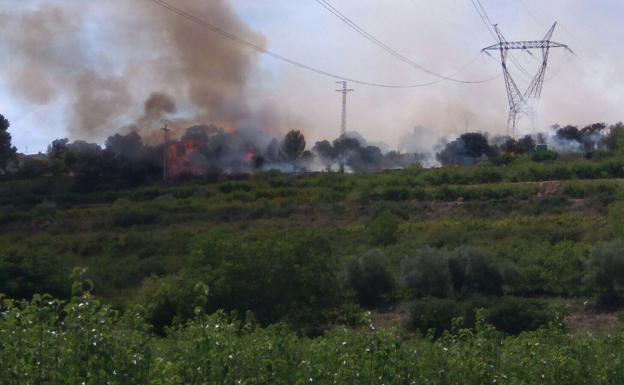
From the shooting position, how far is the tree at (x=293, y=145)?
5853 cm

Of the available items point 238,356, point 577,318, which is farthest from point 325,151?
point 238,356

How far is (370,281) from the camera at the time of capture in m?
31.7

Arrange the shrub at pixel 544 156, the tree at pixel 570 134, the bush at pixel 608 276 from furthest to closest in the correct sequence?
the tree at pixel 570 134, the shrub at pixel 544 156, the bush at pixel 608 276

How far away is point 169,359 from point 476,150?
69.9 metres

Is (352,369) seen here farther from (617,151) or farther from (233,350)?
(617,151)

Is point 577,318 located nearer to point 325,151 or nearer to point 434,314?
point 434,314

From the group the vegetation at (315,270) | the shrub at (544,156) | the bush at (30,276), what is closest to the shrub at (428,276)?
the vegetation at (315,270)

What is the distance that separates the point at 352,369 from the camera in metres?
8.33

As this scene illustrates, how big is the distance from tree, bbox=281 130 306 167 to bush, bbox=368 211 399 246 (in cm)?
1384

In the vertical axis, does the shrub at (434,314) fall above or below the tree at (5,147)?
below

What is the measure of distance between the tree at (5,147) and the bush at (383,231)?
1826 cm

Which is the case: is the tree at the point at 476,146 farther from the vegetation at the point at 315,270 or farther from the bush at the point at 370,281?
the bush at the point at 370,281

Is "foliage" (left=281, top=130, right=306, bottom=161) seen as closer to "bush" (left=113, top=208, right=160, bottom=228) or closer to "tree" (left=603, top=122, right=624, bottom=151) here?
"bush" (left=113, top=208, right=160, bottom=228)

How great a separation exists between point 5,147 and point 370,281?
22.7 m
